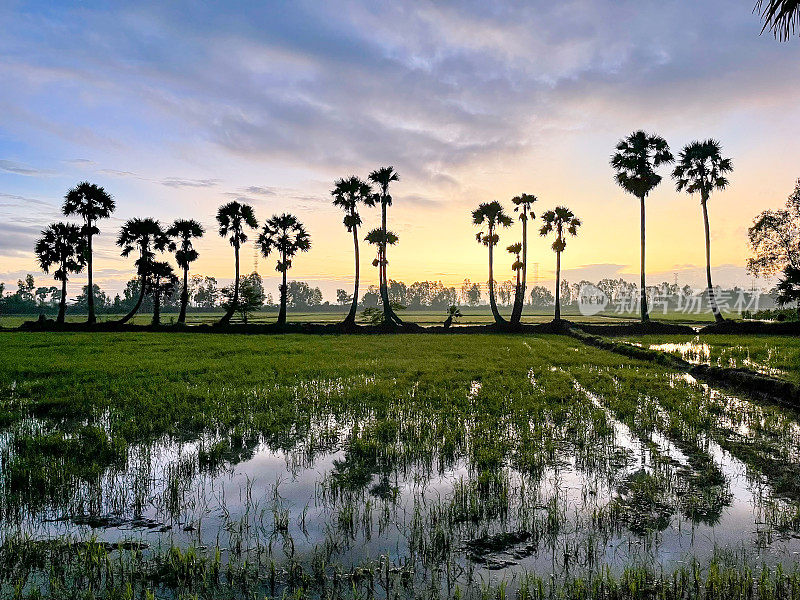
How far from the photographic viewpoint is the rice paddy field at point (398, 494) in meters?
4.36

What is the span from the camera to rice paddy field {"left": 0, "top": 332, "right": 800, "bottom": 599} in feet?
14.3

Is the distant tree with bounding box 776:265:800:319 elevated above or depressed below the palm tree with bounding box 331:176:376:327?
below

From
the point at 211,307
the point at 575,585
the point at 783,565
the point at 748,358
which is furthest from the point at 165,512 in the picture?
the point at 211,307

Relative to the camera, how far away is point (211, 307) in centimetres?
14675

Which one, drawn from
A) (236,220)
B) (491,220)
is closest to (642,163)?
(491,220)

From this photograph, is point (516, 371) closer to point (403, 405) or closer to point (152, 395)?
point (403, 405)

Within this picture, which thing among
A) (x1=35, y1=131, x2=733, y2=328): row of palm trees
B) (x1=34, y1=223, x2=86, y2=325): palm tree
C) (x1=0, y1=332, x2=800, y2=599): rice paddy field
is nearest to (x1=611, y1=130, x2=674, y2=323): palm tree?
(x1=35, y1=131, x2=733, y2=328): row of palm trees

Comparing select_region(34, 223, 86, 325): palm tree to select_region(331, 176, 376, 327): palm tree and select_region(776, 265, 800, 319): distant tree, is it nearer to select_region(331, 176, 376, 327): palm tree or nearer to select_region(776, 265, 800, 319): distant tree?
select_region(331, 176, 376, 327): palm tree

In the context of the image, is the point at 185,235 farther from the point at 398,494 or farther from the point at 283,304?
Answer: the point at 398,494

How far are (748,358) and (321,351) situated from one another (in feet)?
67.9

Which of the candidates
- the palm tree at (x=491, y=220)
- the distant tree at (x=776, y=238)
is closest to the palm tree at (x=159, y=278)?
the palm tree at (x=491, y=220)

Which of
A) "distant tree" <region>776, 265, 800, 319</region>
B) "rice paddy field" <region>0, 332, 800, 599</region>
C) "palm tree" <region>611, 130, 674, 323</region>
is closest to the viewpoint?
"rice paddy field" <region>0, 332, 800, 599</region>

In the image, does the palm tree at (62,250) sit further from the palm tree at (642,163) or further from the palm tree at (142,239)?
the palm tree at (642,163)

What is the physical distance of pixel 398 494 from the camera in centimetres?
647
